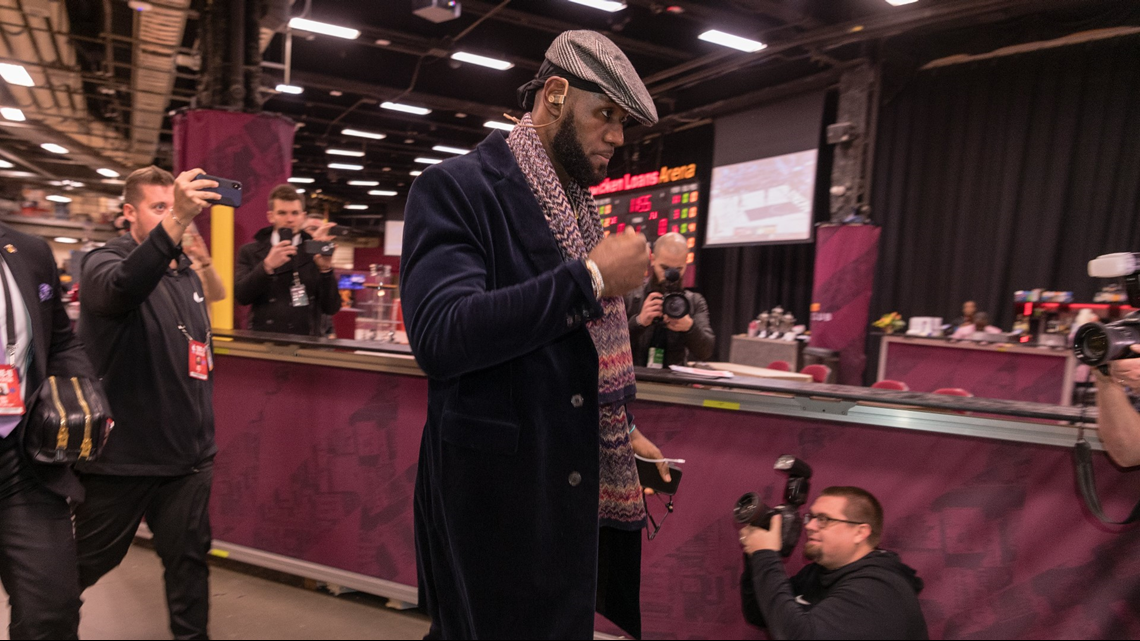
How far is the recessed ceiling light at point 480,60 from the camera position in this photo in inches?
353

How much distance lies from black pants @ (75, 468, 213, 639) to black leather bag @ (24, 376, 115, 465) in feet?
1.90

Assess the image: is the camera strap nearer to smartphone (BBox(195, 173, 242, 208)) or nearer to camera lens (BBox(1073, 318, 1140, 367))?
camera lens (BBox(1073, 318, 1140, 367))

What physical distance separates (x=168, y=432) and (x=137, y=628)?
1.13 metres

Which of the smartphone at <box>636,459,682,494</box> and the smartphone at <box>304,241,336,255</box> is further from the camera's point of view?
the smartphone at <box>304,241,336,255</box>

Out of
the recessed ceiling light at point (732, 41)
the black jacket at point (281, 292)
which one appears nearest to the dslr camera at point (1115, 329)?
the black jacket at point (281, 292)

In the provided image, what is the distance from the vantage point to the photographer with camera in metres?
2.96

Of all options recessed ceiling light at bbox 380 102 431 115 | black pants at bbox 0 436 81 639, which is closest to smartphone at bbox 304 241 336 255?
black pants at bbox 0 436 81 639

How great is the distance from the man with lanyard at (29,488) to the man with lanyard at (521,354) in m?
1.14

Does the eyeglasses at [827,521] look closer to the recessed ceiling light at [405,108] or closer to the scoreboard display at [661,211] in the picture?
the scoreboard display at [661,211]

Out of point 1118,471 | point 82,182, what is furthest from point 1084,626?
point 82,182

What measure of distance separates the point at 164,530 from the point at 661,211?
8.79m

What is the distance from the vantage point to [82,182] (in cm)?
1688

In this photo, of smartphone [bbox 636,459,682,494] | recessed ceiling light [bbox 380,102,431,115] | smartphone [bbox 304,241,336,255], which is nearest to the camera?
smartphone [bbox 636,459,682,494]

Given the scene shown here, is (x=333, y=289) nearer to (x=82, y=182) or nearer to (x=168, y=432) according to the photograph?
(x=168, y=432)
